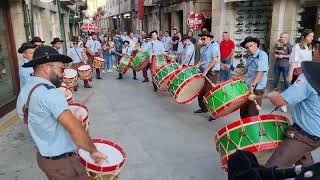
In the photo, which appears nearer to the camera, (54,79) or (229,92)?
(54,79)

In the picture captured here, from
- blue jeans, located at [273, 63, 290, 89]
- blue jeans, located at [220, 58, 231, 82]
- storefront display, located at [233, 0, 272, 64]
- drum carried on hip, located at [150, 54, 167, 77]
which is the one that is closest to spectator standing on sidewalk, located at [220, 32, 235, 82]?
blue jeans, located at [220, 58, 231, 82]

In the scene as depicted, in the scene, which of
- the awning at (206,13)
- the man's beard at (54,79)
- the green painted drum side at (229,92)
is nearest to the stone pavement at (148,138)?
the green painted drum side at (229,92)

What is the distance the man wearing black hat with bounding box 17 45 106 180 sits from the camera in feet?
8.96

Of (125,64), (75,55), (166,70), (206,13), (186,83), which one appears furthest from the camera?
(206,13)

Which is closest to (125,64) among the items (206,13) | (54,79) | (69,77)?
(69,77)

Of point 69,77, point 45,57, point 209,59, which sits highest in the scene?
point 45,57

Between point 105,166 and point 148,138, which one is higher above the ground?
point 105,166

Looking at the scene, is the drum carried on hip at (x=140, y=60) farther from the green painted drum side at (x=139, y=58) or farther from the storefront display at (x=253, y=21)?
the storefront display at (x=253, y=21)

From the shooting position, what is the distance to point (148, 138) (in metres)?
6.42

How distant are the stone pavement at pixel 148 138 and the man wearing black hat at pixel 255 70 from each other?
94cm

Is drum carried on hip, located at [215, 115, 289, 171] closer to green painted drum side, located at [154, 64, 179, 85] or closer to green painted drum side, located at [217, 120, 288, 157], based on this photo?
green painted drum side, located at [217, 120, 288, 157]

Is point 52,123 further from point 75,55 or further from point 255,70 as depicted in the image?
point 75,55

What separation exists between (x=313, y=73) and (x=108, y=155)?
2.53m

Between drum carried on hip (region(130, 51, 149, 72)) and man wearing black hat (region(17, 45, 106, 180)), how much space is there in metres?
8.49
